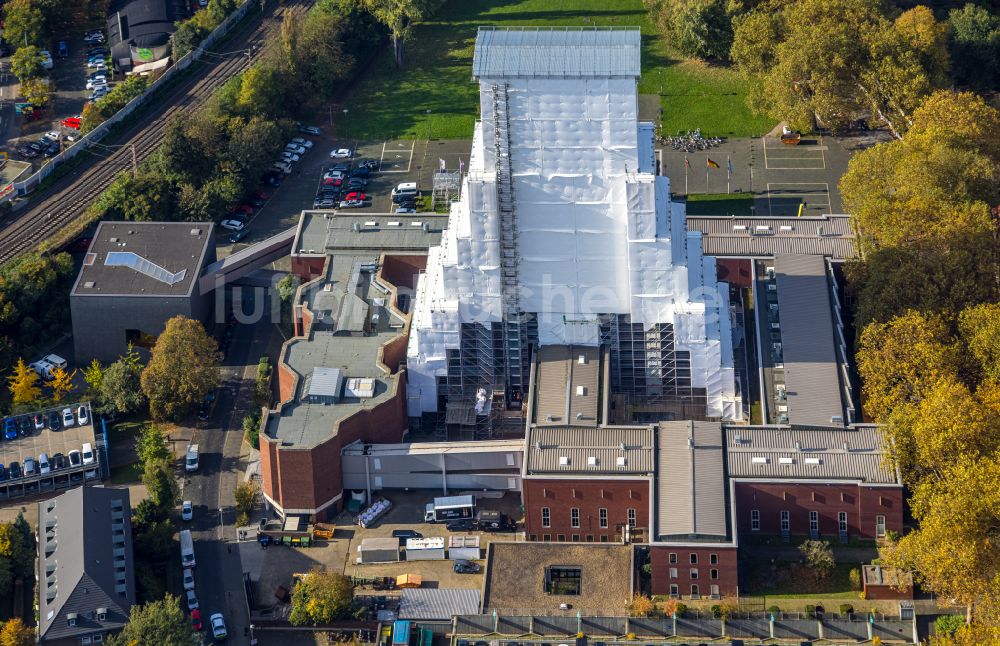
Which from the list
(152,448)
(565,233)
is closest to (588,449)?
(565,233)

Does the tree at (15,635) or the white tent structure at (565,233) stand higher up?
the white tent structure at (565,233)

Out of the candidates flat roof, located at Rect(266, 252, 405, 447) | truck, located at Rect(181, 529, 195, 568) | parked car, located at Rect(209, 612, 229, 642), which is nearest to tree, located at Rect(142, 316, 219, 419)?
flat roof, located at Rect(266, 252, 405, 447)

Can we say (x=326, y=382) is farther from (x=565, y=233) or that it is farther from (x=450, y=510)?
(x=565, y=233)

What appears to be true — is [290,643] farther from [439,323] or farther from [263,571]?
[439,323]

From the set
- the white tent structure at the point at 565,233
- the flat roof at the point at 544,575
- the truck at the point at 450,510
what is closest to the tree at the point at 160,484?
the truck at the point at 450,510

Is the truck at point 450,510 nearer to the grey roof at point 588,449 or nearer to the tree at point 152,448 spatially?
the grey roof at point 588,449
